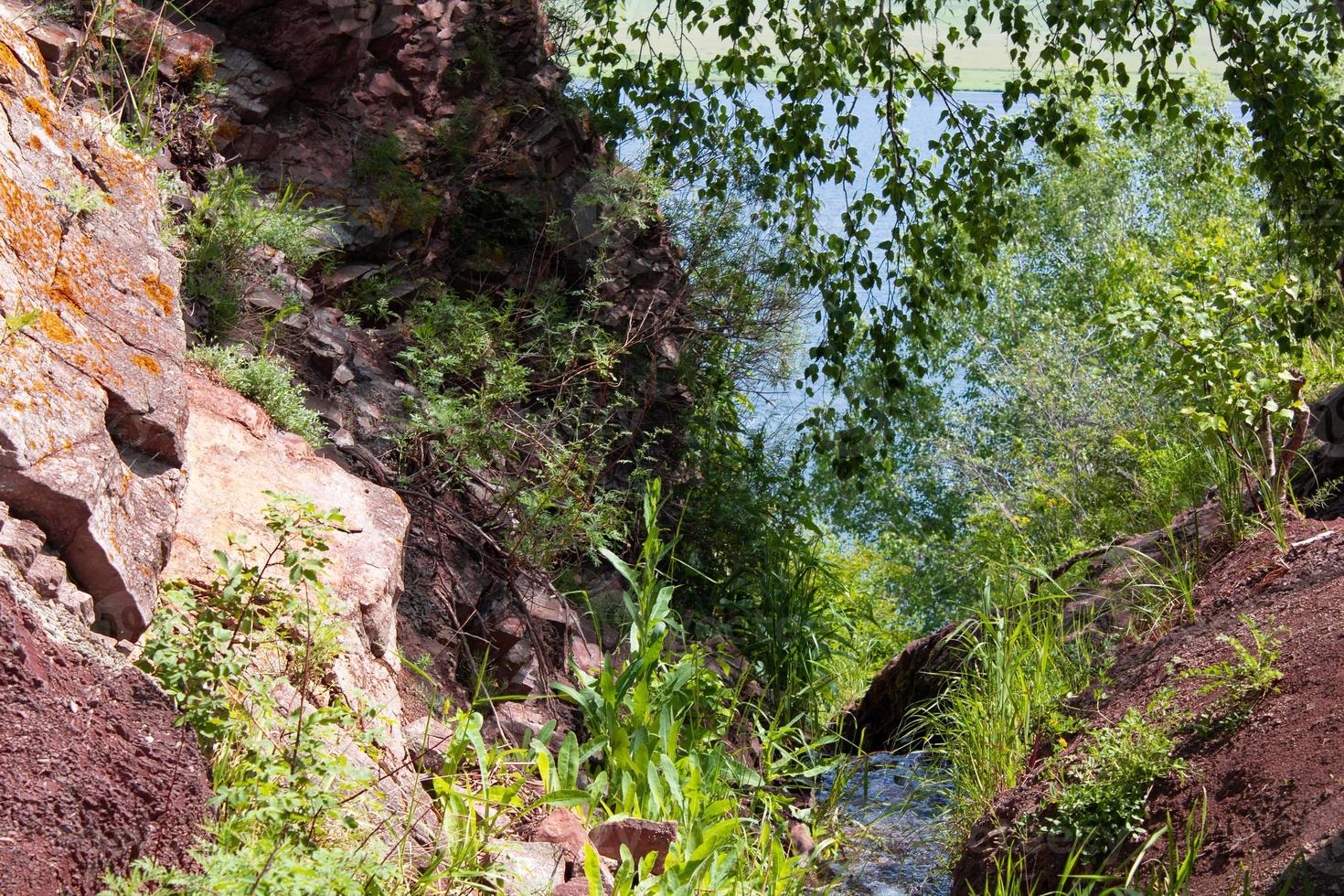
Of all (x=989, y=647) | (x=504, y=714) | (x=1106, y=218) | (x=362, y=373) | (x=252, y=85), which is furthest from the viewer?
(x=1106, y=218)

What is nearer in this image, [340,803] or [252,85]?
[340,803]

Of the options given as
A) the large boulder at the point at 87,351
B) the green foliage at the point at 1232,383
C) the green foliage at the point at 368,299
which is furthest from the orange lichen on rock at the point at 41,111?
the green foliage at the point at 1232,383

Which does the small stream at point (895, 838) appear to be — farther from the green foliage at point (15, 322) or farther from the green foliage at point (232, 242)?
the green foliage at point (15, 322)

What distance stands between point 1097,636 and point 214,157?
4488mm

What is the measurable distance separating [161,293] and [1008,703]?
370cm

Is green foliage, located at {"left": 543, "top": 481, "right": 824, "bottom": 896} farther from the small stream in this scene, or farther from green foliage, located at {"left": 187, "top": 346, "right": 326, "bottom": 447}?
green foliage, located at {"left": 187, "top": 346, "right": 326, "bottom": 447}

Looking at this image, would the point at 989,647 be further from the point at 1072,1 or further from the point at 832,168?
the point at 1072,1

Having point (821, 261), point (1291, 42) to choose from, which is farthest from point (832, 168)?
point (1291, 42)

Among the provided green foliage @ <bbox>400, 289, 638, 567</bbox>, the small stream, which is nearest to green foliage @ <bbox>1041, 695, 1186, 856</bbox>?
the small stream

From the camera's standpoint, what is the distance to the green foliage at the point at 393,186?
18.7 feet

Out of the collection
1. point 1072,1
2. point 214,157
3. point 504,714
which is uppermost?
point 1072,1

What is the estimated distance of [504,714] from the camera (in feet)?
15.1

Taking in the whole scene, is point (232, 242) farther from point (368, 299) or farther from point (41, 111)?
point (41, 111)

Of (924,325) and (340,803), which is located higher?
(924,325)
